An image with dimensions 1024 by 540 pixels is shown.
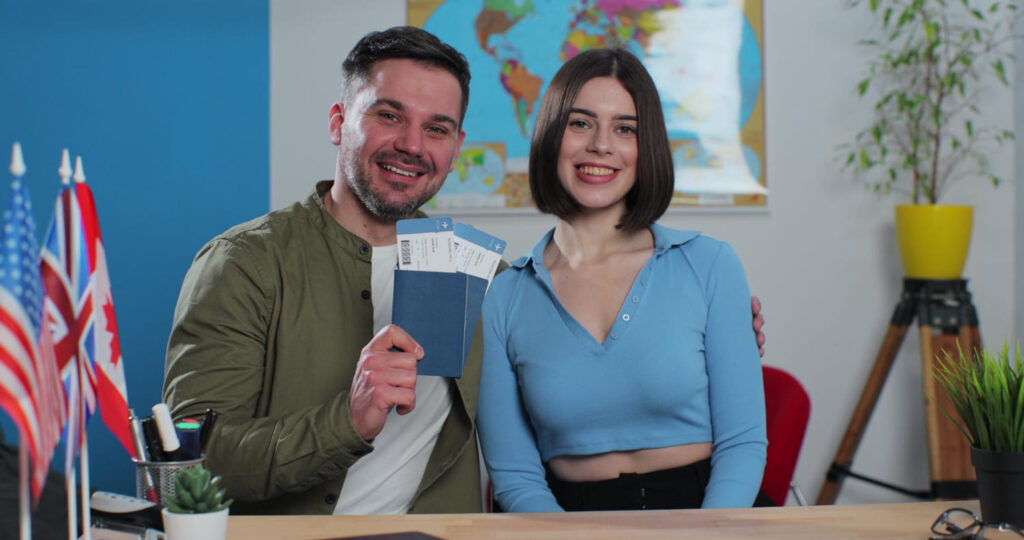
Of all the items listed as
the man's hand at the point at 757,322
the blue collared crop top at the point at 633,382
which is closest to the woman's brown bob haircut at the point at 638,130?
the blue collared crop top at the point at 633,382

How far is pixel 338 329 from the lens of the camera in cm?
177

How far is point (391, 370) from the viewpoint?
1.36 m

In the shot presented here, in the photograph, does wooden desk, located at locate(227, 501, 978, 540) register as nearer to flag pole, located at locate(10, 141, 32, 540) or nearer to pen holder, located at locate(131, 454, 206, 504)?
pen holder, located at locate(131, 454, 206, 504)

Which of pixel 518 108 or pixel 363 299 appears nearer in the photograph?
pixel 363 299

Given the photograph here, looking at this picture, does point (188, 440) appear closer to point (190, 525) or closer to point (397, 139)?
point (190, 525)

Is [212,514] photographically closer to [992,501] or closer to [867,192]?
[992,501]

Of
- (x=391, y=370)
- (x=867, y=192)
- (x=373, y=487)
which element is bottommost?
(x=373, y=487)

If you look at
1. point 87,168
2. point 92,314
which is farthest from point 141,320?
point 92,314

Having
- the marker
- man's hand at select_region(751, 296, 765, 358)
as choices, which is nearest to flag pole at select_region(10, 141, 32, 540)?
the marker

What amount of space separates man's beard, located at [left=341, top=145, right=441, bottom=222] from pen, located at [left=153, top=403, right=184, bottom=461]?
0.78 m

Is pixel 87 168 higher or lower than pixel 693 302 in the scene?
higher

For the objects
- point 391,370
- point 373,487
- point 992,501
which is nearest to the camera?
point 992,501

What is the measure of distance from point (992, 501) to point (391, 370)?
2.74 feet

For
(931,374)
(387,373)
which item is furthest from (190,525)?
(931,374)
